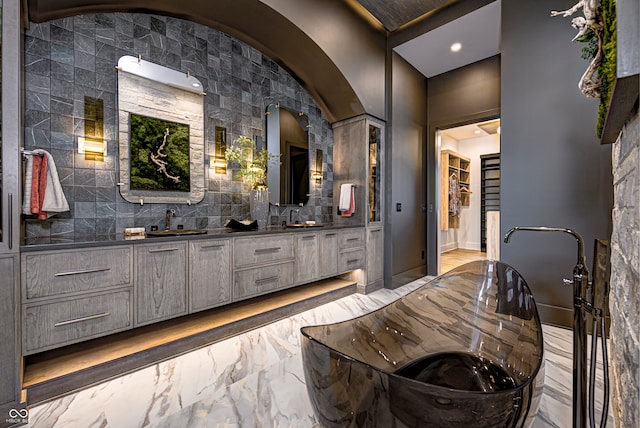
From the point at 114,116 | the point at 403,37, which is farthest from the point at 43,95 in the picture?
the point at 403,37

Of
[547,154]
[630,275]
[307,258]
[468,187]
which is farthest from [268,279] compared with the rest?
[468,187]

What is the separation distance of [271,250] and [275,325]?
699 mm

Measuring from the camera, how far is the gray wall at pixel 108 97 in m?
1.94

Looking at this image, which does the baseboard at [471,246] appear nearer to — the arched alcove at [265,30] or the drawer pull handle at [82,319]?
the arched alcove at [265,30]

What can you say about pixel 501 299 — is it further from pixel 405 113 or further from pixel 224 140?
pixel 405 113

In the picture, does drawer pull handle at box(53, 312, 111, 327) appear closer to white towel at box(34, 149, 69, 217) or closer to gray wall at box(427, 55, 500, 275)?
white towel at box(34, 149, 69, 217)

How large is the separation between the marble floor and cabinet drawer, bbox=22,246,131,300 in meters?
0.61

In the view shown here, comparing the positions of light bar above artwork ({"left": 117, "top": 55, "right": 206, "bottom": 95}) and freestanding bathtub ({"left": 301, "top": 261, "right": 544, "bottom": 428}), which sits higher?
light bar above artwork ({"left": 117, "top": 55, "right": 206, "bottom": 95})

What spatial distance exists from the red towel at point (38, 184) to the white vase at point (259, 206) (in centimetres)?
153

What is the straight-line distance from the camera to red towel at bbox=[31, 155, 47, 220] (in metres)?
1.75

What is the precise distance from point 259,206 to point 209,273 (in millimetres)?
916

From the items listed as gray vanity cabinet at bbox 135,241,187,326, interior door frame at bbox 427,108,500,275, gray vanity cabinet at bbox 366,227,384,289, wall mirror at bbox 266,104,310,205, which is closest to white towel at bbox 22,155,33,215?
gray vanity cabinet at bbox 135,241,187,326

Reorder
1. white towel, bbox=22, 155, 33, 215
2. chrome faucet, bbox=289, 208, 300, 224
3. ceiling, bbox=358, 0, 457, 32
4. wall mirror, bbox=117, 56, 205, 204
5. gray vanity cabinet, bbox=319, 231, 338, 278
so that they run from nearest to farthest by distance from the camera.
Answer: white towel, bbox=22, 155, 33, 215
wall mirror, bbox=117, 56, 205, 204
gray vanity cabinet, bbox=319, 231, 338, 278
ceiling, bbox=358, 0, 457, 32
chrome faucet, bbox=289, 208, 300, 224

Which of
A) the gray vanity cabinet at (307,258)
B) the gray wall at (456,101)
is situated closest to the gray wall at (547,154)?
the gray wall at (456,101)
